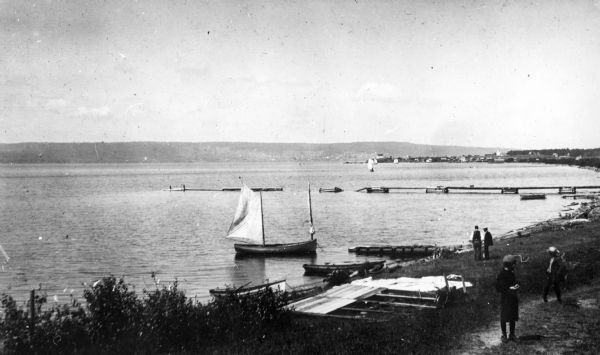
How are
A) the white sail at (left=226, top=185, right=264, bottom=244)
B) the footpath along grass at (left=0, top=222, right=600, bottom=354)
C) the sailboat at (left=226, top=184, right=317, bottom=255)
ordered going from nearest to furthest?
the footpath along grass at (left=0, top=222, right=600, bottom=354)
the white sail at (left=226, top=185, right=264, bottom=244)
the sailboat at (left=226, top=184, right=317, bottom=255)

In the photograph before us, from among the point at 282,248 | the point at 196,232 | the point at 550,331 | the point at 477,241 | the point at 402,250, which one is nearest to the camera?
the point at 550,331

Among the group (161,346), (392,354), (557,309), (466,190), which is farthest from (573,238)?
(466,190)

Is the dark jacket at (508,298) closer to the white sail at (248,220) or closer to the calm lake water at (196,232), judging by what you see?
the calm lake water at (196,232)

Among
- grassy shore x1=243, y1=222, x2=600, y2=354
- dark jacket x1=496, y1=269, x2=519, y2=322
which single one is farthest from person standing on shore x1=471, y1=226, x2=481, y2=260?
dark jacket x1=496, y1=269, x2=519, y2=322

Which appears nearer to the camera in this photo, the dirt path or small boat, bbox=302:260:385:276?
the dirt path

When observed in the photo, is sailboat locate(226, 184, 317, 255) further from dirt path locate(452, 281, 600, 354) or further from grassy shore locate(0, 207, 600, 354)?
dirt path locate(452, 281, 600, 354)

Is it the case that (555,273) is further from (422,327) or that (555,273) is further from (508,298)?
(422,327)

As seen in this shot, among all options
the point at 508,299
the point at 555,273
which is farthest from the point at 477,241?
the point at 508,299
